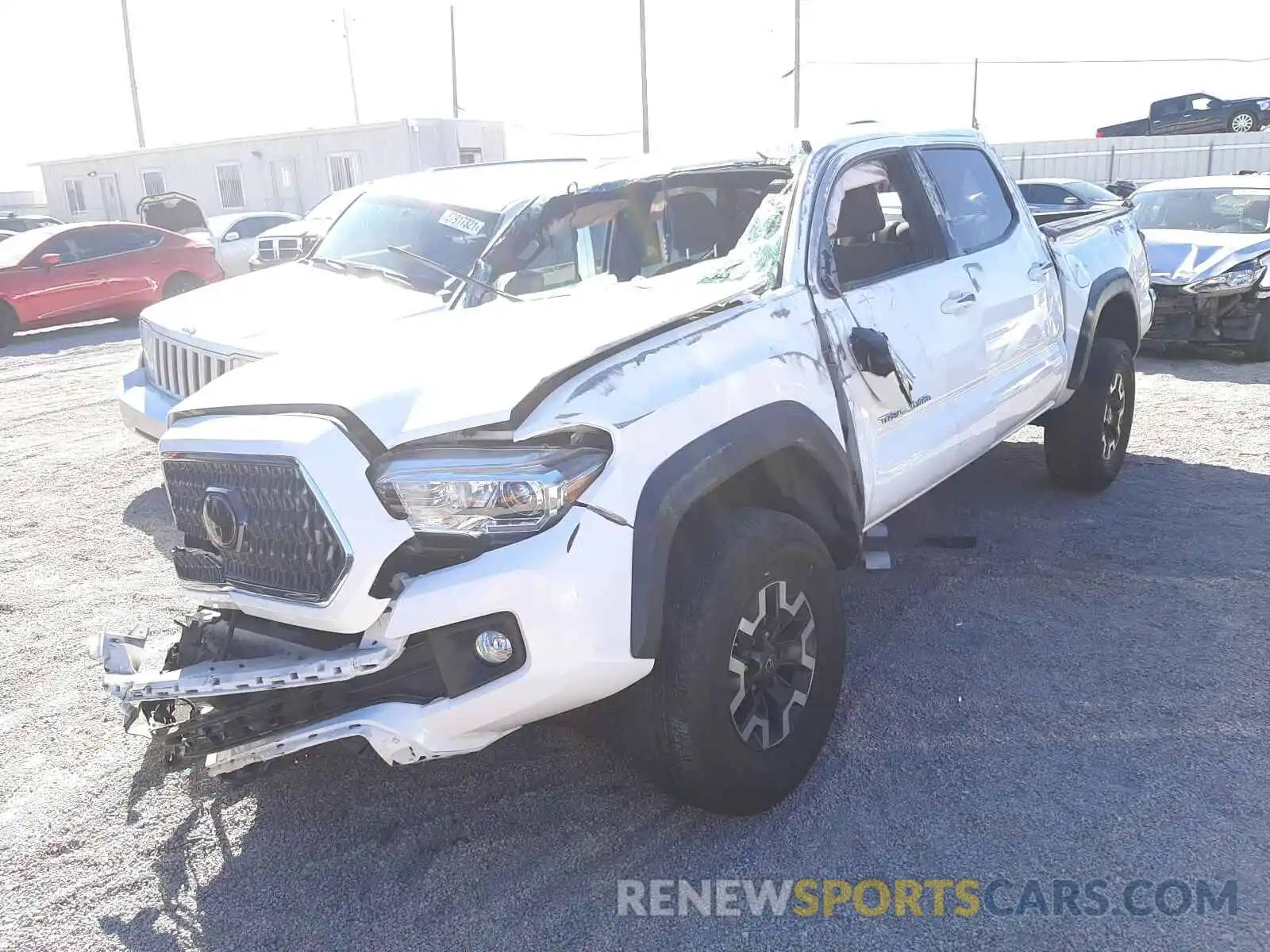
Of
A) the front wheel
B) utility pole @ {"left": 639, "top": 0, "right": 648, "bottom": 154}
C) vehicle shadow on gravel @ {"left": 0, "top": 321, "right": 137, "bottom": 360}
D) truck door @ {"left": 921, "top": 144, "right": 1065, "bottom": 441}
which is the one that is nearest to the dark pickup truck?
the front wheel

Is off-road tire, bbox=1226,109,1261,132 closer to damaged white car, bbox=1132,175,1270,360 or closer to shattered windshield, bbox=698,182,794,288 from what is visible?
damaged white car, bbox=1132,175,1270,360

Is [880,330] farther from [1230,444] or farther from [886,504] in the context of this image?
[1230,444]

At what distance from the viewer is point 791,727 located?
300cm

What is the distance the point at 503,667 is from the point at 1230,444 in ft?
19.6

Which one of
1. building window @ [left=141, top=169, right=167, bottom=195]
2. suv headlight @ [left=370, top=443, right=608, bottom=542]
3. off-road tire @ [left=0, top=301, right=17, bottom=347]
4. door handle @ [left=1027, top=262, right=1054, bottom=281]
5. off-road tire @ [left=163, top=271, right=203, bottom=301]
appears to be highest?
building window @ [left=141, top=169, right=167, bottom=195]

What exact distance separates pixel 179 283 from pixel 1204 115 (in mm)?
27595

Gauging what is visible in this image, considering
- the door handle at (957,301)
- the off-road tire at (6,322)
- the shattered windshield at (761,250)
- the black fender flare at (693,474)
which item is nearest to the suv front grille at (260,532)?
the black fender flare at (693,474)

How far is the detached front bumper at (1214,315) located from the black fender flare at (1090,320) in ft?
14.1

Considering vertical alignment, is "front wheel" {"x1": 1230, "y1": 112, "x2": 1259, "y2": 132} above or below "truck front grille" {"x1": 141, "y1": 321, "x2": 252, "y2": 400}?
above

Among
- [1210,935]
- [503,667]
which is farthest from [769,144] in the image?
[1210,935]

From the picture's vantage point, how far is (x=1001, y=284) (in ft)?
14.1

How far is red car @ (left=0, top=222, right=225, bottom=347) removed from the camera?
44.5ft

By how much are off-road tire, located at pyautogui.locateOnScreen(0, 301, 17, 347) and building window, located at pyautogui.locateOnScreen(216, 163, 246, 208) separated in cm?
1607

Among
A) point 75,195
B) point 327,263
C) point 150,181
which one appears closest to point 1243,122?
point 327,263
